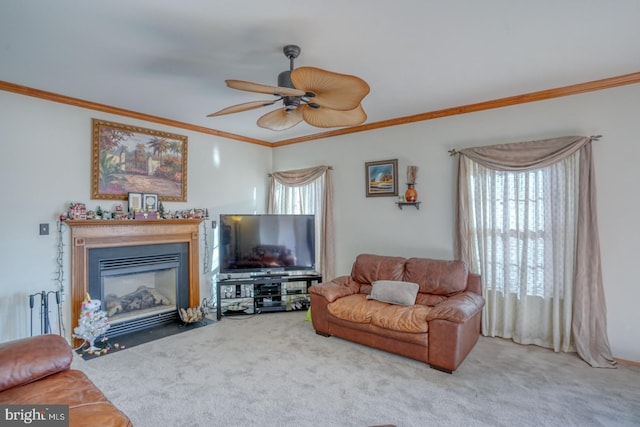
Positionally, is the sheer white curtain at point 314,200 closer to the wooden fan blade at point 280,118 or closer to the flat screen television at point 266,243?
the flat screen television at point 266,243

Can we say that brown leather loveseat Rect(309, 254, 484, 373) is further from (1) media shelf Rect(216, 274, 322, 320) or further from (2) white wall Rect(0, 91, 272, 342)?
(2) white wall Rect(0, 91, 272, 342)

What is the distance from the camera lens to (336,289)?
3811 millimetres

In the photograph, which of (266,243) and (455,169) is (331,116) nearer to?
(455,169)

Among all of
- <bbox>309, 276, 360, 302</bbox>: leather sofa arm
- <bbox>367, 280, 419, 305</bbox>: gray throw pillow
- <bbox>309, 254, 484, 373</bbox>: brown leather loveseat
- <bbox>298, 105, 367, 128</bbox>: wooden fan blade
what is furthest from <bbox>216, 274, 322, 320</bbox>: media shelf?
<bbox>298, 105, 367, 128</bbox>: wooden fan blade

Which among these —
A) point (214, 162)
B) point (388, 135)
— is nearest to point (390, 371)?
point (388, 135)

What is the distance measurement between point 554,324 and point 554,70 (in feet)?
8.10

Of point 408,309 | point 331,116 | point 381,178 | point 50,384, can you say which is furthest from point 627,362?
point 50,384

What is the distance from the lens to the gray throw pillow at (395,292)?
135 inches

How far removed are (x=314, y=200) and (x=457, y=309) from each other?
2911mm

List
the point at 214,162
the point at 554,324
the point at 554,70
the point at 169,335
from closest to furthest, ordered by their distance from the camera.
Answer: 1. the point at 554,70
2. the point at 554,324
3. the point at 169,335
4. the point at 214,162

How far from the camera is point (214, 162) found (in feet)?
16.2

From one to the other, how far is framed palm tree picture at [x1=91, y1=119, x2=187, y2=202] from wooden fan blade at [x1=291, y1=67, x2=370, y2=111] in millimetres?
2874

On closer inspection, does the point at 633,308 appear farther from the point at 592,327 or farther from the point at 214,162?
the point at 214,162

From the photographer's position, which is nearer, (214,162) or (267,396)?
(267,396)
